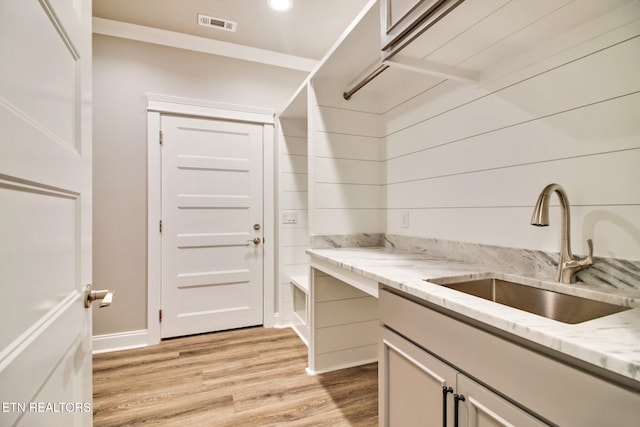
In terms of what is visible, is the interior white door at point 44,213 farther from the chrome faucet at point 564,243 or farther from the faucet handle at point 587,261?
the faucet handle at point 587,261

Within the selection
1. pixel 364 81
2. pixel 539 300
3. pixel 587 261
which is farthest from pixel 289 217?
pixel 587 261

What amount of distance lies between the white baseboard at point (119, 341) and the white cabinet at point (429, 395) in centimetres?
224

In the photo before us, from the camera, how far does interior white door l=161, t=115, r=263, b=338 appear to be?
260 cm

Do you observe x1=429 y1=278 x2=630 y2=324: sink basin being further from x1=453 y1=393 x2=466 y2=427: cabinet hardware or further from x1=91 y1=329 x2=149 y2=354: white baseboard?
x1=91 y1=329 x2=149 y2=354: white baseboard

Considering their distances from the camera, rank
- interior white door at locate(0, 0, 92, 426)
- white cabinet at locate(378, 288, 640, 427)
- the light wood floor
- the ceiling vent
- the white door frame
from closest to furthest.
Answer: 1. interior white door at locate(0, 0, 92, 426)
2. white cabinet at locate(378, 288, 640, 427)
3. the light wood floor
4. the ceiling vent
5. the white door frame

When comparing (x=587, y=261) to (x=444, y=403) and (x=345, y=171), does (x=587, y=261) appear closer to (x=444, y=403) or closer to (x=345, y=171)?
(x=444, y=403)

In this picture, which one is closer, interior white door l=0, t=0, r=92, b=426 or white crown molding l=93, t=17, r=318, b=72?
interior white door l=0, t=0, r=92, b=426

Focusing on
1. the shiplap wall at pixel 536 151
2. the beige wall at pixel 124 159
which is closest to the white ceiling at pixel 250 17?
the beige wall at pixel 124 159

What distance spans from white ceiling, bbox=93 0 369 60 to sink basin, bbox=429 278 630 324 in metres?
2.16

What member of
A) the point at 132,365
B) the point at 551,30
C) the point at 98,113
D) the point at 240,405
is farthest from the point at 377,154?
the point at 132,365

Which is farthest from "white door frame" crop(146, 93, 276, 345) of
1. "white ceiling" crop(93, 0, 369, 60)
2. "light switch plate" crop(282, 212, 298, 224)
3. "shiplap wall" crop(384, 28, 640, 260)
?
"shiplap wall" crop(384, 28, 640, 260)

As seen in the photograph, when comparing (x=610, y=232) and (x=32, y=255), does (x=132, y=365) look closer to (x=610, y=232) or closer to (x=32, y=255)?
(x=32, y=255)

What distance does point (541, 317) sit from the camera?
69 cm

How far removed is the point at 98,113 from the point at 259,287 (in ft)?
6.79
